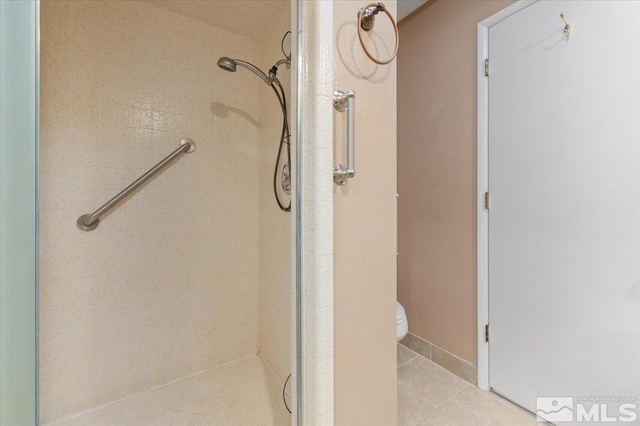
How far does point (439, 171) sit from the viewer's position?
1709 mm

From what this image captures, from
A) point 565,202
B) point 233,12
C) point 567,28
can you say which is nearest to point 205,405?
point 565,202

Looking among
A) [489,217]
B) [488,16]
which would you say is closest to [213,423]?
[489,217]

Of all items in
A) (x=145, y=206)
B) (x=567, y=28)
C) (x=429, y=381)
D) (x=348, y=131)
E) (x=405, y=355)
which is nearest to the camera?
(x=348, y=131)

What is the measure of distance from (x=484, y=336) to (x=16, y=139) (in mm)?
1944

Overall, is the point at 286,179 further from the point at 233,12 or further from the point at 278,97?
the point at 233,12

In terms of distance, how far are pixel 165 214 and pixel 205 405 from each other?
39.7 inches

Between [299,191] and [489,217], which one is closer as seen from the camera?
[299,191]

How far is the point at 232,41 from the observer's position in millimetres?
1567

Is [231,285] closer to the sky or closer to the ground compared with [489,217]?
closer to the ground

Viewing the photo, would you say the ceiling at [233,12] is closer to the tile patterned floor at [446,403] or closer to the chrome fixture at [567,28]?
the chrome fixture at [567,28]

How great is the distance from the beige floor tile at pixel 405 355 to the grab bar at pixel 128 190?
1.88 metres

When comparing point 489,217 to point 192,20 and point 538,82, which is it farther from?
point 192,20

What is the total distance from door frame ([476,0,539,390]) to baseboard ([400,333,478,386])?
0.18ft

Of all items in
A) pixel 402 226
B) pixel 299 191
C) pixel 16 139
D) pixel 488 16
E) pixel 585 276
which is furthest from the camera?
pixel 402 226
